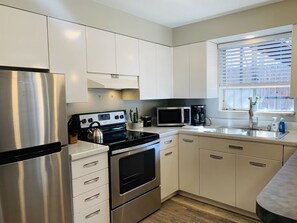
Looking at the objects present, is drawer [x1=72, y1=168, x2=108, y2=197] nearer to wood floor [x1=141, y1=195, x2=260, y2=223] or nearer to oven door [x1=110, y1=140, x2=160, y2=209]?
oven door [x1=110, y1=140, x2=160, y2=209]

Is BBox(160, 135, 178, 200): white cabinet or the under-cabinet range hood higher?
the under-cabinet range hood

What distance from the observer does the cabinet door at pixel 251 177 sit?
2.35 m


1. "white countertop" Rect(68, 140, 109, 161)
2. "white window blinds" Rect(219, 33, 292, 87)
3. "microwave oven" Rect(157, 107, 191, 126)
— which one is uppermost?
"white window blinds" Rect(219, 33, 292, 87)

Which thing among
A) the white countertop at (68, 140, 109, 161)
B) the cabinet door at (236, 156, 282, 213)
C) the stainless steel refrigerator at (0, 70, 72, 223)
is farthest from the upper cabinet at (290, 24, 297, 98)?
the stainless steel refrigerator at (0, 70, 72, 223)

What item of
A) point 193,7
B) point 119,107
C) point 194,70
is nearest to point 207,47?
point 194,70

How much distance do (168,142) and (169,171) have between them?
0.38 m

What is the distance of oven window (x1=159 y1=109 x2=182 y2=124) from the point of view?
3297mm

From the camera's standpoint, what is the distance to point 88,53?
2338 mm

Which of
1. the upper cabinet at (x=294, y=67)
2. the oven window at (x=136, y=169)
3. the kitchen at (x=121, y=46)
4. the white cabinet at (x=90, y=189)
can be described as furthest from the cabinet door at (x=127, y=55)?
the upper cabinet at (x=294, y=67)

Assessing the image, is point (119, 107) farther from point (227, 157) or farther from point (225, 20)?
point (225, 20)

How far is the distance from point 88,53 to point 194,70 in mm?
1540

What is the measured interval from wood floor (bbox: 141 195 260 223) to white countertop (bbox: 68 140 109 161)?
1.06m

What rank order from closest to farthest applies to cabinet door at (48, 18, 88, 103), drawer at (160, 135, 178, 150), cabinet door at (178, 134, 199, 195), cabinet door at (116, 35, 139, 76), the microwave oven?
cabinet door at (48, 18, 88, 103) → cabinet door at (116, 35, 139, 76) → drawer at (160, 135, 178, 150) → cabinet door at (178, 134, 199, 195) → the microwave oven

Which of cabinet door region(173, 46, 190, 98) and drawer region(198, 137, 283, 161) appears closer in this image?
drawer region(198, 137, 283, 161)
